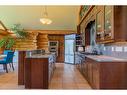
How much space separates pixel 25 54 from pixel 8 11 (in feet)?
22.3

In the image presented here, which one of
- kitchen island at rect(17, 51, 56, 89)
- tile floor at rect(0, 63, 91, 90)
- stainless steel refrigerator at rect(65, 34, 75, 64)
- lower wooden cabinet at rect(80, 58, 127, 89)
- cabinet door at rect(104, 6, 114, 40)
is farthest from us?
stainless steel refrigerator at rect(65, 34, 75, 64)

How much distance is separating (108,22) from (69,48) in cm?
781

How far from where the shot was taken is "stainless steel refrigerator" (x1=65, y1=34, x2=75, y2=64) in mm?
11977

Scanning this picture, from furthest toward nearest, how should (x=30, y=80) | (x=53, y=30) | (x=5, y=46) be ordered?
(x=53, y=30) → (x=5, y=46) → (x=30, y=80)

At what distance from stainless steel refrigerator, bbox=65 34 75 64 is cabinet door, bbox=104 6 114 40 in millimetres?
7045

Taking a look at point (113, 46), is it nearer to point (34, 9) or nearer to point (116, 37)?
A: point (116, 37)

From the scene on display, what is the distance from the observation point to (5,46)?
1211cm

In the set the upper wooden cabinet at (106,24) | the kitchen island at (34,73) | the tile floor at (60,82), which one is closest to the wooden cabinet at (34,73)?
the kitchen island at (34,73)

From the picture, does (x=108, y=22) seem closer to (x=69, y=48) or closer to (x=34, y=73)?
(x=34, y=73)

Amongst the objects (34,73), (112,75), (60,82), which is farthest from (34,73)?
(112,75)

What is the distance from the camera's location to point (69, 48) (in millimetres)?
12352

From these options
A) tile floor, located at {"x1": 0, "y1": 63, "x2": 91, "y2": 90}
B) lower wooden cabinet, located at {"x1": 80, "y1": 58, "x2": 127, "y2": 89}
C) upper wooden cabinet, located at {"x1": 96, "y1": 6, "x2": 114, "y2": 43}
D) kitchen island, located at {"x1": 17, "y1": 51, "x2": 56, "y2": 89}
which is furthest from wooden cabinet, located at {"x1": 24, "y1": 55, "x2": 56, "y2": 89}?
upper wooden cabinet, located at {"x1": 96, "y1": 6, "x2": 114, "y2": 43}

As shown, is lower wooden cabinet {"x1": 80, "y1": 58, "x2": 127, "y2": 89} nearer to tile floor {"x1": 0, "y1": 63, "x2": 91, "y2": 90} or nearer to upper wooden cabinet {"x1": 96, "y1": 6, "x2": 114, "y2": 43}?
upper wooden cabinet {"x1": 96, "y1": 6, "x2": 114, "y2": 43}
